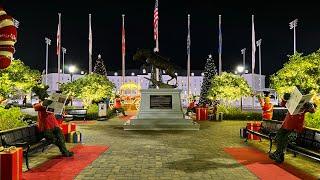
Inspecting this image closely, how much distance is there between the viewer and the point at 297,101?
983cm

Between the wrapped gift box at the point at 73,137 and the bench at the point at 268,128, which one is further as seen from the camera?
the wrapped gift box at the point at 73,137

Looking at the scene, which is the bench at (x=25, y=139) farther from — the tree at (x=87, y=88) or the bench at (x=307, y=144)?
the tree at (x=87, y=88)

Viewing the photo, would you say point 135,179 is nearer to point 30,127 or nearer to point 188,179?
point 188,179

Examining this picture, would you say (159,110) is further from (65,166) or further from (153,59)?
(65,166)

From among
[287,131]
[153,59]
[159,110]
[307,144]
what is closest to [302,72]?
[153,59]

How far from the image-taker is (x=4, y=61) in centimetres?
707

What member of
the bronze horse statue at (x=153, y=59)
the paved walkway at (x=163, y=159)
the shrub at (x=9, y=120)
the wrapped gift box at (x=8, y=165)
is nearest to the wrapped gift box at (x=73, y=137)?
the paved walkway at (x=163, y=159)

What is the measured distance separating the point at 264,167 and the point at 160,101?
42.9 feet

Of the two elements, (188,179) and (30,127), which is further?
(30,127)

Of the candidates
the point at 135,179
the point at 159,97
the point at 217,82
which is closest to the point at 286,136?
the point at 135,179

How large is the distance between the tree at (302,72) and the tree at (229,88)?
308 cm

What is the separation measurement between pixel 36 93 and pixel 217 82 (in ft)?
70.3

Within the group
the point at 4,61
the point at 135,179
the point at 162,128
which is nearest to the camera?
the point at 4,61

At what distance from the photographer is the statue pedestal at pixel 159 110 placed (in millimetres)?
21344
